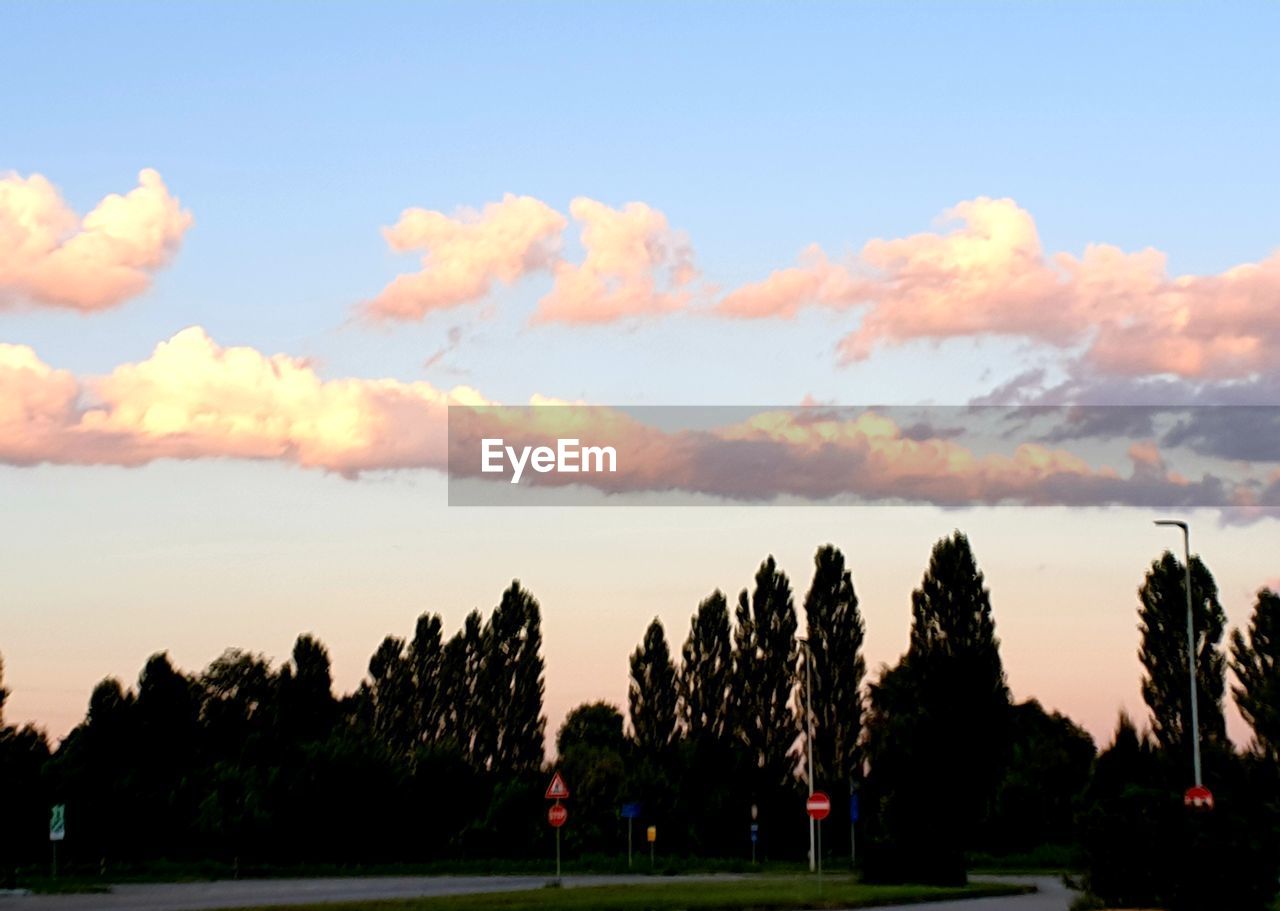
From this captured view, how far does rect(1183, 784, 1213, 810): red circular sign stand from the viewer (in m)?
31.8

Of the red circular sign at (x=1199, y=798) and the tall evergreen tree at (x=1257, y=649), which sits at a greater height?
the tall evergreen tree at (x=1257, y=649)

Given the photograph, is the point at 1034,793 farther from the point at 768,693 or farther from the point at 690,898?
the point at 690,898

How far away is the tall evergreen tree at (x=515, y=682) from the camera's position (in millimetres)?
94125

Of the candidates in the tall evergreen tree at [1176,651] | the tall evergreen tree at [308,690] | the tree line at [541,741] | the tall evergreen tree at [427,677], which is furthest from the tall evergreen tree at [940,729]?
the tall evergreen tree at [308,690]

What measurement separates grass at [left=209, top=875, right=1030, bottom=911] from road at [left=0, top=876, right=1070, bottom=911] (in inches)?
56.0

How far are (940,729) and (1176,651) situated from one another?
149 feet

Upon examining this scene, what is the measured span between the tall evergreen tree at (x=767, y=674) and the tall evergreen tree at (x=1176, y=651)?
61.4 feet

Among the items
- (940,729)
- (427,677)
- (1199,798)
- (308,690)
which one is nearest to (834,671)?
(427,677)

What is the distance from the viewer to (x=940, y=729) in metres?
49.0

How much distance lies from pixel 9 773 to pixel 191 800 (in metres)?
8.71

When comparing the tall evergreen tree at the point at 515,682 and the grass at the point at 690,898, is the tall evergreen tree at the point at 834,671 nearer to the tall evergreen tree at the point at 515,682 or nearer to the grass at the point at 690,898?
the tall evergreen tree at the point at 515,682

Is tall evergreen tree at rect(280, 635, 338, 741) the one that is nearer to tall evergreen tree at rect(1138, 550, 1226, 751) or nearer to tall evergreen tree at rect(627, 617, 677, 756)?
tall evergreen tree at rect(627, 617, 677, 756)

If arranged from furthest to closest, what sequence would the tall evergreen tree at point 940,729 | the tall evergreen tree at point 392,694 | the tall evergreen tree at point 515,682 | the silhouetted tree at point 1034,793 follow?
the tall evergreen tree at point 392,694 → the tall evergreen tree at point 515,682 → the silhouetted tree at point 1034,793 → the tall evergreen tree at point 940,729

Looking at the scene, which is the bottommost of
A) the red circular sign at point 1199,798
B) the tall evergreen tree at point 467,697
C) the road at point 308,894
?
the road at point 308,894
